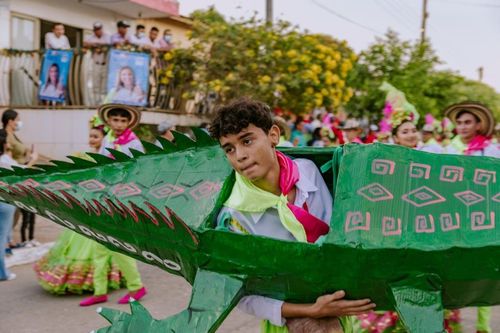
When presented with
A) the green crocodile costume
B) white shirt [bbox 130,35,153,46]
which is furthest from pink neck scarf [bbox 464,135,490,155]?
white shirt [bbox 130,35,153,46]

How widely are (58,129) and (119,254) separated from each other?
21.4 ft

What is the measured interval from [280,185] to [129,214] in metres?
0.66

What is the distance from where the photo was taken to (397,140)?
4789 millimetres

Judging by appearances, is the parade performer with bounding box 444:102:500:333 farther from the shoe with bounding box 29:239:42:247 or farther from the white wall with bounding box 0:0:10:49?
the white wall with bounding box 0:0:10:49

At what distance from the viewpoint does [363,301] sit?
7.47 ft

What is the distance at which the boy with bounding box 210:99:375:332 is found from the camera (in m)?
2.28

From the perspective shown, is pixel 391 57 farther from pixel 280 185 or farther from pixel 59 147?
pixel 280 185

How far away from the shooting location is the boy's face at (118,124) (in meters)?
5.27

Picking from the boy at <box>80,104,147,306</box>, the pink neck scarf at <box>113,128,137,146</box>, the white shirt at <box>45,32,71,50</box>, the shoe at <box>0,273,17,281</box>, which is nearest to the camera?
the boy at <box>80,104,147,306</box>

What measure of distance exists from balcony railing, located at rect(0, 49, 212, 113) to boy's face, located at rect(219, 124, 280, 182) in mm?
8636

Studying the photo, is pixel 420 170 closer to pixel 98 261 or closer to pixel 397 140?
pixel 397 140

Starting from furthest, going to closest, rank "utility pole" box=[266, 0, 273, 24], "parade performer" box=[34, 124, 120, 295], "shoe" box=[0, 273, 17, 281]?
1. "utility pole" box=[266, 0, 273, 24]
2. "shoe" box=[0, 273, 17, 281]
3. "parade performer" box=[34, 124, 120, 295]

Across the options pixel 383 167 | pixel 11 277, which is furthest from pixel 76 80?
pixel 383 167

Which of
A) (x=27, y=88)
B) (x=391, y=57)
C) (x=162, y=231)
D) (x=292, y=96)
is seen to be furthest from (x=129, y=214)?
(x=391, y=57)
